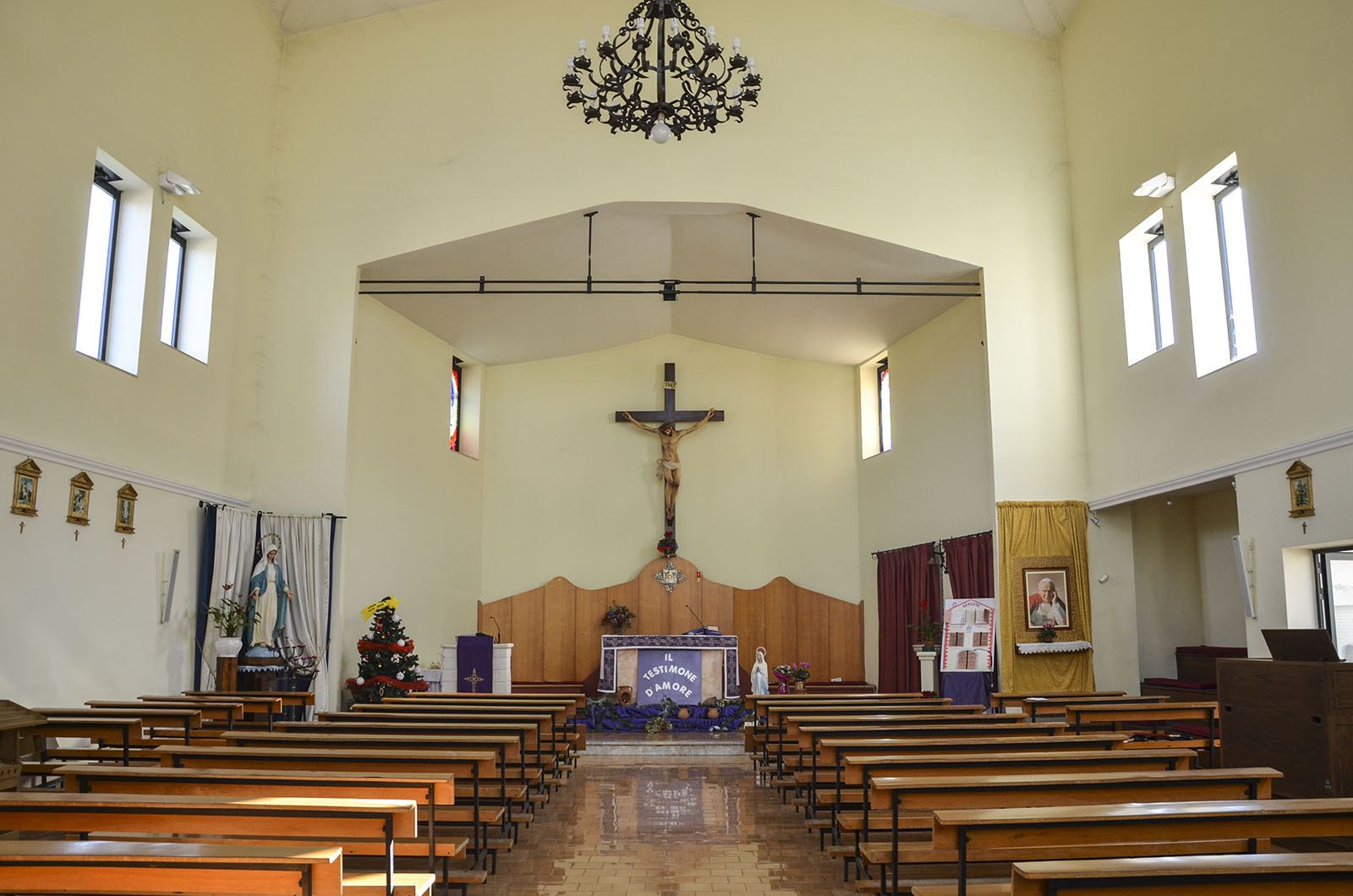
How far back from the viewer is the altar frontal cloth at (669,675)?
43.1ft

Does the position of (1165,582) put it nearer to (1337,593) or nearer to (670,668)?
(1337,593)

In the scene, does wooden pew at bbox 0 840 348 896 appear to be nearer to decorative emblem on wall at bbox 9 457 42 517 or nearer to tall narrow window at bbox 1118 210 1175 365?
decorative emblem on wall at bbox 9 457 42 517

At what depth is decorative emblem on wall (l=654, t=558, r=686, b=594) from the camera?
15.6m

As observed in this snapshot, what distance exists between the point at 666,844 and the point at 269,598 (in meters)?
6.20

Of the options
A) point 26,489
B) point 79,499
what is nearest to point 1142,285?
point 79,499

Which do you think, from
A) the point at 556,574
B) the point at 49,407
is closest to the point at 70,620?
the point at 49,407

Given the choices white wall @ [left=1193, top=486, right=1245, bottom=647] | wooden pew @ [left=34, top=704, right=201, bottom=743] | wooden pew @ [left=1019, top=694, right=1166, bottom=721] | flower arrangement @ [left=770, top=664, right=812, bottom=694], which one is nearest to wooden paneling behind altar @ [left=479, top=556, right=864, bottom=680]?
flower arrangement @ [left=770, top=664, right=812, bottom=694]

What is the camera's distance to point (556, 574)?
15.9 metres

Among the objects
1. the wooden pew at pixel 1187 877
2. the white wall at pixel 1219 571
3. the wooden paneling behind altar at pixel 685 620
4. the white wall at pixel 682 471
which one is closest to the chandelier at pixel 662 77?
the wooden pew at pixel 1187 877

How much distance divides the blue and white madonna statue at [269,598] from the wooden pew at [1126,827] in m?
8.66

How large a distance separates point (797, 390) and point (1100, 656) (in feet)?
22.2

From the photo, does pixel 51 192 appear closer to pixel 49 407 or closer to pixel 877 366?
pixel 49 407

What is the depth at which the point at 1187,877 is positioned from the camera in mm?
2637

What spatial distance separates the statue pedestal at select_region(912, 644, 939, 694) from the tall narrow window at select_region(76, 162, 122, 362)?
936cm
